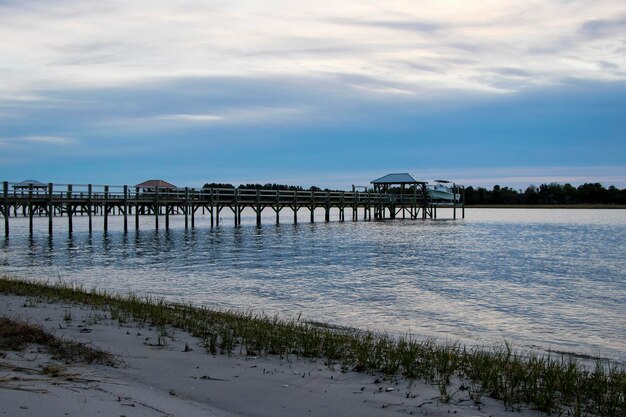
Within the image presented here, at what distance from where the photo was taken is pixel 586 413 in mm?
5879

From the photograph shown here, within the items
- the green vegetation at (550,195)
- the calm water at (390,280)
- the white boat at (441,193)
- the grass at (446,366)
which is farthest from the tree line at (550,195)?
the grass at (446,366)

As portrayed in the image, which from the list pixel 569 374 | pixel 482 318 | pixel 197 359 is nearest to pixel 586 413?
pixel 569 374

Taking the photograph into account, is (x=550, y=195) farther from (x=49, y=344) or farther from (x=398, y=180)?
(x=49, y=344)

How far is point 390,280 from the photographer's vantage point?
21.9 meters

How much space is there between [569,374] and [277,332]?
4461 mm

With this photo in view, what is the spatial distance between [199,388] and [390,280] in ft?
52.9

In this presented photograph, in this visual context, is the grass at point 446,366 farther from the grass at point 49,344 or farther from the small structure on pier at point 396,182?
the small structure on pier at point 396,182

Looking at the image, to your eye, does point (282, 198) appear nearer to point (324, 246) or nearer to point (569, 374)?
point (324, 246)

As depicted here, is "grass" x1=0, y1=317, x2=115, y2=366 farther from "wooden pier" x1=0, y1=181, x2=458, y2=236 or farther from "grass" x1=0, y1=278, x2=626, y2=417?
"wooden pier" x1=0, y1=181, x2=458, y2=236

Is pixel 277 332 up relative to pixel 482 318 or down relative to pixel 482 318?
up

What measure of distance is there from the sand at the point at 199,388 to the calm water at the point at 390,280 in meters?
5.93

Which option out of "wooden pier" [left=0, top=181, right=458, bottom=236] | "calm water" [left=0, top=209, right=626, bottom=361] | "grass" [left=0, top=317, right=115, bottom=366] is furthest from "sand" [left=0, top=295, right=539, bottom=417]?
"wooden pier" [left=0, top=181, right=458, bottom=236]

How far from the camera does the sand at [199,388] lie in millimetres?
5434

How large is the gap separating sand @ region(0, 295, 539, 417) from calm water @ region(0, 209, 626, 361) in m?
5.93
